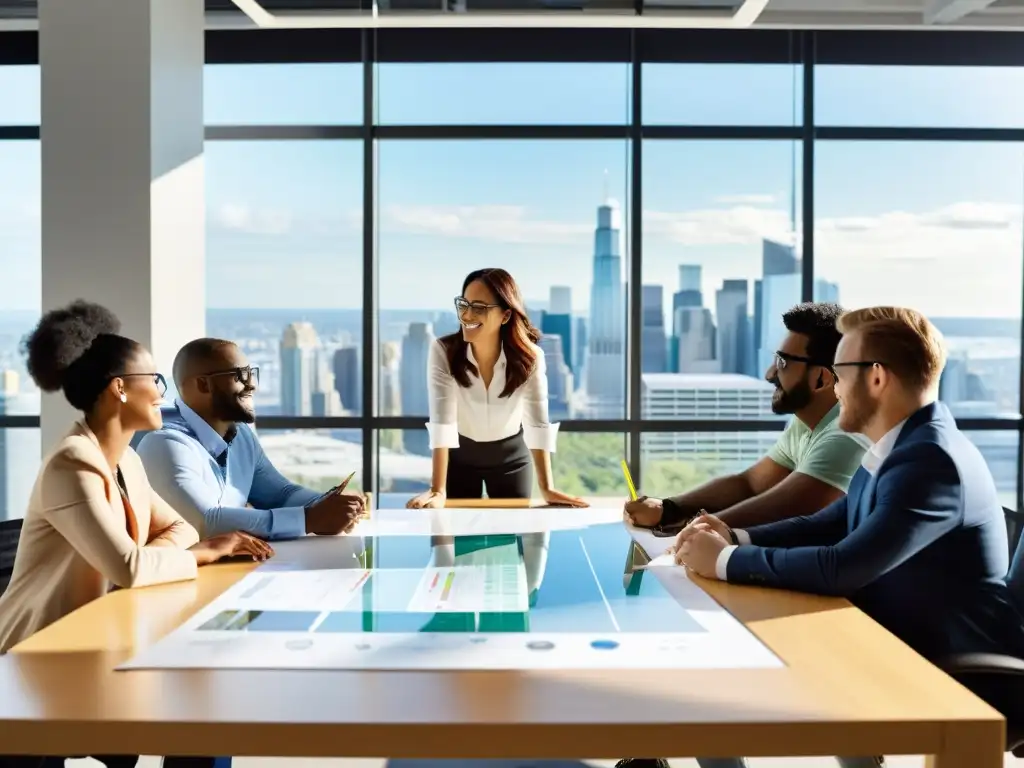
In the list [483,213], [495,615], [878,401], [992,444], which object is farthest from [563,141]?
[495,615]

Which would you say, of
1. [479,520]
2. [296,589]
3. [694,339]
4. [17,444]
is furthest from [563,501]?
[17,444]

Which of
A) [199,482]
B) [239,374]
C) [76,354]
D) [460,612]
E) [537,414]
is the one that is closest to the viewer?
[460,612]

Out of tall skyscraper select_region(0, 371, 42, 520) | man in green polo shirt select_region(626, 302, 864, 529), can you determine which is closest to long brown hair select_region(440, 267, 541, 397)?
man in green polo shirt select_region(626, 302, 864, 529)

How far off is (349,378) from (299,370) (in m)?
0.30

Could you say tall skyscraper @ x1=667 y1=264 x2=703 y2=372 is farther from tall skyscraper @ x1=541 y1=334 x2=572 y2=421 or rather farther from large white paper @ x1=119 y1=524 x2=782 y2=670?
large white paper @ x1=119 y1=524 x2=782 y2=670

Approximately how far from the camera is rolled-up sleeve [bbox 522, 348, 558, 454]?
3758mm

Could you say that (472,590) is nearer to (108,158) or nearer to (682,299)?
(108,158)

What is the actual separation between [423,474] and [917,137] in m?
3.53

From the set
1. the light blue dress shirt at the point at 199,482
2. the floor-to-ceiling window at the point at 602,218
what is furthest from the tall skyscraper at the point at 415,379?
the light blue dress shirt at the point at 199,482

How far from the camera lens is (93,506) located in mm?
2160

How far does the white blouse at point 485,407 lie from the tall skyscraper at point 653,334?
222 cm

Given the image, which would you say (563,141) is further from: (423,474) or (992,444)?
(992,444)

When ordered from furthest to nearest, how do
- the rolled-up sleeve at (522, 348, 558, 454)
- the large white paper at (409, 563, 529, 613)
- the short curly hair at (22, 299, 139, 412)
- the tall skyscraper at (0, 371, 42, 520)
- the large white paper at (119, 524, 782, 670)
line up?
1. the tall skyscraper at (0, 371, 42, 520)
2. the rolled-up sleeve at (522, 348, 558, 454)
3. the short curly hair at (22, 299, 139, 412)
4. the large white paper at (409, 563, 529, 613)
5. the large white paper at (119, 524, 782, 670)

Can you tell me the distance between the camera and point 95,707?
1454 mm
